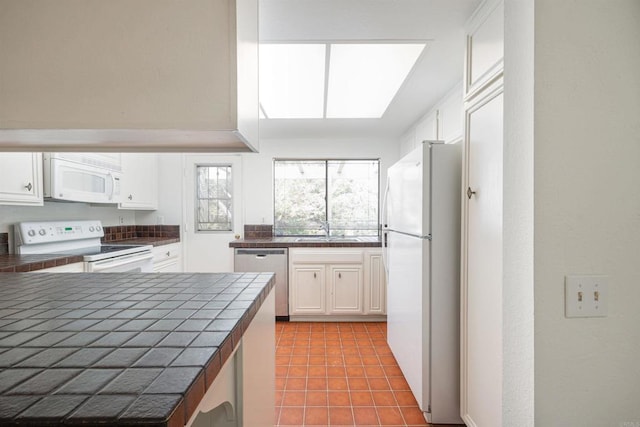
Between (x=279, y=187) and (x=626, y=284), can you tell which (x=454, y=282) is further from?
(x=279, y=187)

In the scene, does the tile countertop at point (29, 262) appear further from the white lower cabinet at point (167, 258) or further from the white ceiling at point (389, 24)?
the white ceiling at point (389, 24)

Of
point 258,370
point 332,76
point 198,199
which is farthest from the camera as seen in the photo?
point 198,199

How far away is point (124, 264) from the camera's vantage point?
251cm

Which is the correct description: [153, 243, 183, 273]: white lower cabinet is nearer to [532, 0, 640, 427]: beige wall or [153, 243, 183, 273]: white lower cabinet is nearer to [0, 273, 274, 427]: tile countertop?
[0, 273, 274, 427]: tile countertop

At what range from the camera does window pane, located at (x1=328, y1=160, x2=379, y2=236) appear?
4.11m

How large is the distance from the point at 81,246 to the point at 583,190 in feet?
11.3

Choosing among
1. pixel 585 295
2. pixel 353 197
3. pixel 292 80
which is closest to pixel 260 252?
pixel 353 197

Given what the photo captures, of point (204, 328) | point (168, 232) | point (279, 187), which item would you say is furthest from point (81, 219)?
point (204, 328)

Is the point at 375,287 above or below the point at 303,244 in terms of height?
below

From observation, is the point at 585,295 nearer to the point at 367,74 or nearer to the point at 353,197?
the point at 367,74

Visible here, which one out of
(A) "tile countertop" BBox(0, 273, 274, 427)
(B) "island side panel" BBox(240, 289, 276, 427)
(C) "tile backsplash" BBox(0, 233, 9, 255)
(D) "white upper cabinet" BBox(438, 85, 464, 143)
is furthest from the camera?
(D) "white upper cabinet" BBox(438, 85, 464, 143)

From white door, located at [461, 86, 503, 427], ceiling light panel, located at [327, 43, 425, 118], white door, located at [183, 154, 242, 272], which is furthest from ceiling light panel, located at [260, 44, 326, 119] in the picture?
white door, located at [183, 154, 242, 272]

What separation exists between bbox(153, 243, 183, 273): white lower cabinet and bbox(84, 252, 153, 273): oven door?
0.30 m

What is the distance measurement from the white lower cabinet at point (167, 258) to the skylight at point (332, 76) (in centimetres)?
183
